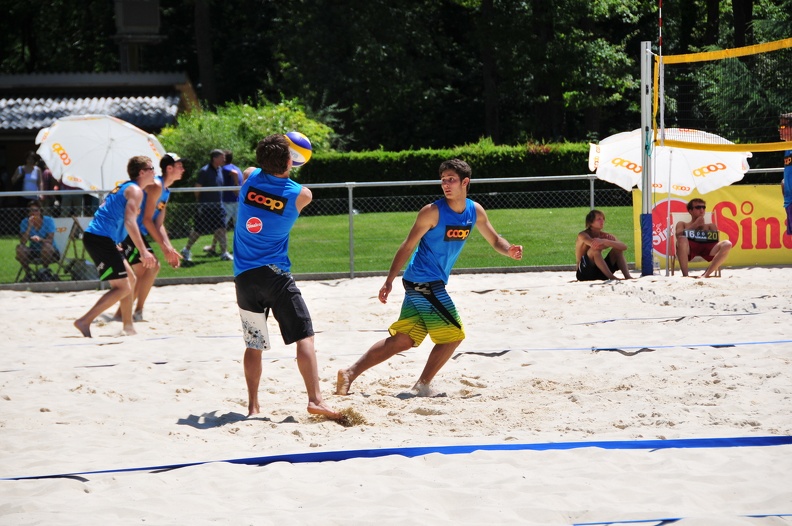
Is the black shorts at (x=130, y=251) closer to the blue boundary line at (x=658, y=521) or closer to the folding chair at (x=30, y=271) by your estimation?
the folding chair at (x=30, y=271)

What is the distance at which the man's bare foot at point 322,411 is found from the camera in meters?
5.76

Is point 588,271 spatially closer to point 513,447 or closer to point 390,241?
point 390,241

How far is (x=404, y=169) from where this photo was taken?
70.0 feet

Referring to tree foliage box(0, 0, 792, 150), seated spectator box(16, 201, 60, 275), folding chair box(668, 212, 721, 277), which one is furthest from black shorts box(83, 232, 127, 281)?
tree foliage box(0, 0, 792, 150)

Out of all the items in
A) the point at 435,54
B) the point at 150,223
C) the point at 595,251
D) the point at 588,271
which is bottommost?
the point at 588,271

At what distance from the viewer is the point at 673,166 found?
13.1 meters

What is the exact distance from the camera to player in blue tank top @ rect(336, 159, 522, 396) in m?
6.36

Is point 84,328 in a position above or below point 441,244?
below

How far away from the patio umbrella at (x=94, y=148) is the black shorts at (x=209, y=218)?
38.7 inches

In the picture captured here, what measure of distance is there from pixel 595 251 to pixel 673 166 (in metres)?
2.23

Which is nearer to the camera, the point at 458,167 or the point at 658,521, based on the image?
Answer: the point at 658,521

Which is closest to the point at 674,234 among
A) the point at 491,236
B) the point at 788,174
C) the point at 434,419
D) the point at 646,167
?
the point at 646,167

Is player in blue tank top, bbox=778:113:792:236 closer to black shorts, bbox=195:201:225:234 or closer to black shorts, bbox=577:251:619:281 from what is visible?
black shorts, bbox=577:251:619:281

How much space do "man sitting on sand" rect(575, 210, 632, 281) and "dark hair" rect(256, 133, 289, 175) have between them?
6497 millimetres
